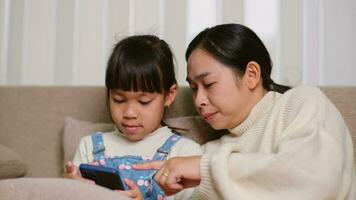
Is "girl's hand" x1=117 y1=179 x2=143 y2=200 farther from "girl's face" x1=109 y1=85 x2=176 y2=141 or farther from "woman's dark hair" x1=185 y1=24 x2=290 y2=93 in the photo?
"woman's dark hair" x1=185 y1=24 x2=290 y2=93

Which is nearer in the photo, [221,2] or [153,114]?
[153,114]

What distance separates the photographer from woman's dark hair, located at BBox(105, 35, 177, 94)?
4.04ft

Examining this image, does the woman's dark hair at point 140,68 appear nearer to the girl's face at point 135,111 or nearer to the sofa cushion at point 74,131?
the girl's face at point 135,111

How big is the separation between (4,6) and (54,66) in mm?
313

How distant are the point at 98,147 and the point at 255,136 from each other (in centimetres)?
45

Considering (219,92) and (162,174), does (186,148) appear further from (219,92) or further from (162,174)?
(162,174)

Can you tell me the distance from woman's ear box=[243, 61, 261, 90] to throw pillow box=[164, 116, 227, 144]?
0.64 ft

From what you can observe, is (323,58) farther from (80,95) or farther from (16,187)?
(16,187)

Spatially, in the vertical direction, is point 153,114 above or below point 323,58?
below

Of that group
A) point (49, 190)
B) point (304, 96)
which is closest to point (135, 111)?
point (304, 96)

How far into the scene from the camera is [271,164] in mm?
842

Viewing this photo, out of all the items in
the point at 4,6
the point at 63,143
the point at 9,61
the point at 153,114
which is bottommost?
the point at 63,143

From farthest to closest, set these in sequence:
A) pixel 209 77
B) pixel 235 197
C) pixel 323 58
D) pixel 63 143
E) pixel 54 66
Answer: pixel 54 66
pixel 323 58
pixel 63 143
pixel 209 77
pixel 235 197

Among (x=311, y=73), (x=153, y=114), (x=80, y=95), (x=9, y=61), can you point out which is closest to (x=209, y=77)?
(x=153, y=114)
